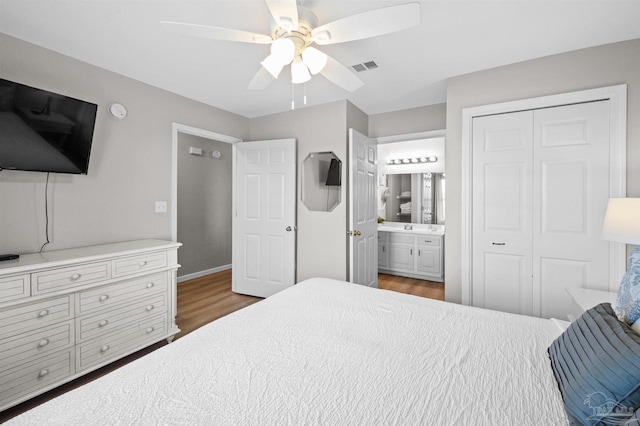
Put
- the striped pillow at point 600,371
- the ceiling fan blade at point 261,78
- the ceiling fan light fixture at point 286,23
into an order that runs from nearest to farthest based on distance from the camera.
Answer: the striped pillow at point 600,371 → the ceiling fan light fixture at point 286,23 → the ceiling fan blade at point 261,78

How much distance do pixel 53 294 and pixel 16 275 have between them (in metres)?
0.23

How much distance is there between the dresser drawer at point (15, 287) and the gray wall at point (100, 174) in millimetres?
502

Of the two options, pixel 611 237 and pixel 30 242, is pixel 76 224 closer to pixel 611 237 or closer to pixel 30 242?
pixel 30 242

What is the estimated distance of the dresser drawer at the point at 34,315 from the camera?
170 centimetres

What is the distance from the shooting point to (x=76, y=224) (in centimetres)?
235

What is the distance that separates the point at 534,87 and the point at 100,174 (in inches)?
148

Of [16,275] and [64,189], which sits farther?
[64,189]

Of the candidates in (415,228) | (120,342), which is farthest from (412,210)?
(120,342)

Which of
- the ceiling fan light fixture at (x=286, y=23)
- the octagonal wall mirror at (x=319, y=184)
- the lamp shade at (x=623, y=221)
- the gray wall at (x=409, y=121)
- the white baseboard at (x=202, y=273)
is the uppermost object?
the gray wall at (x=409, y=121)

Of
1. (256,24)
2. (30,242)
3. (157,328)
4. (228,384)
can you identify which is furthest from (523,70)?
(30,242)

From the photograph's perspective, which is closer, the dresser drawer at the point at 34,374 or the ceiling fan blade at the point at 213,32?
the ceiling fan blade at the point at 213,32

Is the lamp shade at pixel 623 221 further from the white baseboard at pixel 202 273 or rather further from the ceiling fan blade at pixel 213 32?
the white baseboard at pixel 202 273

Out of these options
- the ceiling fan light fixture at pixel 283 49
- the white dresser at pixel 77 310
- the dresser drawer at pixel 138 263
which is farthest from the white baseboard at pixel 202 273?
the ceiling fan light fixture at pixel 283 49

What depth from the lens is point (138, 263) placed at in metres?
2.33
